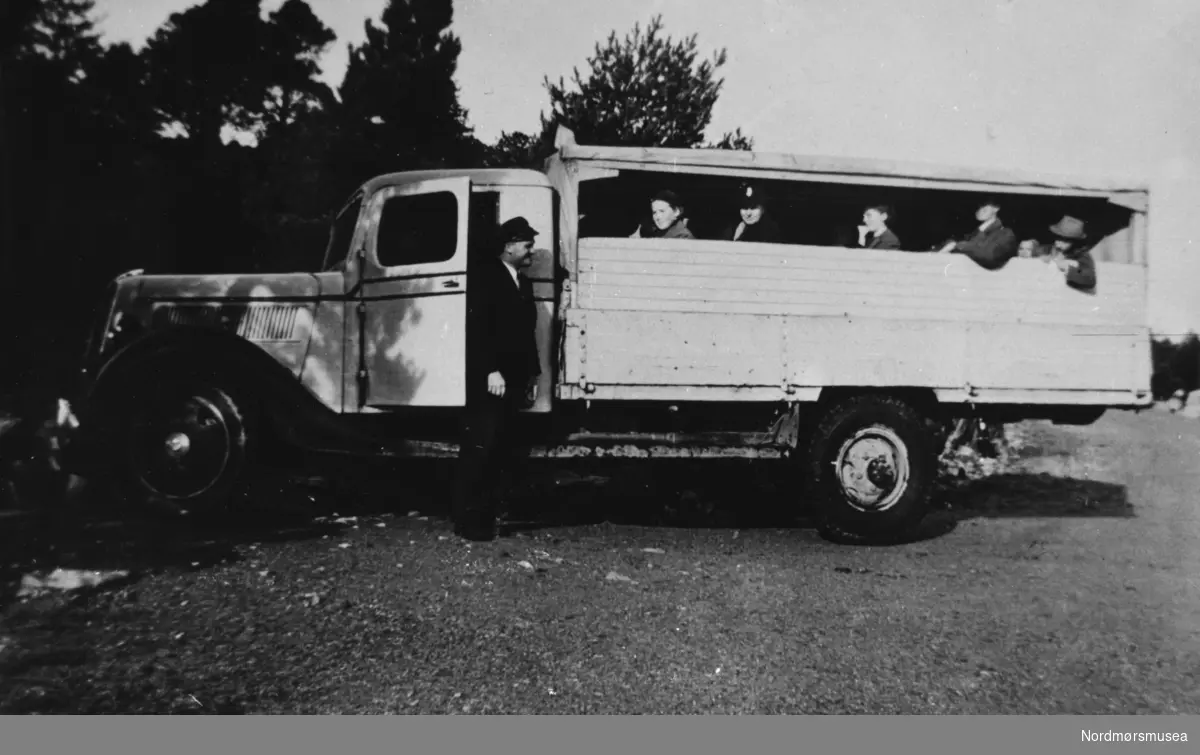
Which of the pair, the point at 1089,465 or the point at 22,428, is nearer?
the point at 22,428

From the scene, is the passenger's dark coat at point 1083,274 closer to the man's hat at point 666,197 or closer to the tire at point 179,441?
the man's hat at point 666,197

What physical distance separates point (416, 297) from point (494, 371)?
2.50ft

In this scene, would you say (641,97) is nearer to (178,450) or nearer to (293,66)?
(293,66)

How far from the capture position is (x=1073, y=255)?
513cm

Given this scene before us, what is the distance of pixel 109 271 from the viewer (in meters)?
7.20

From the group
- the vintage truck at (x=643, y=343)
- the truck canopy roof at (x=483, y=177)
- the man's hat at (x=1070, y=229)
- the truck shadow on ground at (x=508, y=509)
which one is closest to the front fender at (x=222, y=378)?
the vintage truck at (x=643, y=343)

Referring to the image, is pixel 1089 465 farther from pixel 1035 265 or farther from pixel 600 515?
pixel 600 515

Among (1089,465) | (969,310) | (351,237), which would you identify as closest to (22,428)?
(351,237)

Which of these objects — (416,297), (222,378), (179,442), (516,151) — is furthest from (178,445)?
(516,151)

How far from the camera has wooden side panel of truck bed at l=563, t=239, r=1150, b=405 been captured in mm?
4590

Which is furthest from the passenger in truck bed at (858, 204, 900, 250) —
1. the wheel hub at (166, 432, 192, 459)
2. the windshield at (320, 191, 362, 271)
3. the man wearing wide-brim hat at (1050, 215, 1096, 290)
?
the wheel hub at (166, 432, 192, 459)

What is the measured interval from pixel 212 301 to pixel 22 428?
1475mm

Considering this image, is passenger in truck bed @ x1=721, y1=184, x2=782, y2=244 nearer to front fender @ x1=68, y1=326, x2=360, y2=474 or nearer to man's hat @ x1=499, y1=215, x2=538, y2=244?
man's hat @ x1=499, y1=215, x2=538, y2=244

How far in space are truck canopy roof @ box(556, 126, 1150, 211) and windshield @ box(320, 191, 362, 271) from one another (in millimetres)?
1524
